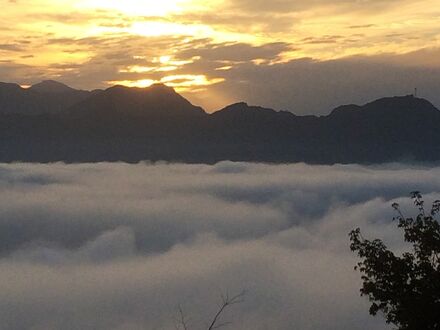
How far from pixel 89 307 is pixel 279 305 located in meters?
52.4

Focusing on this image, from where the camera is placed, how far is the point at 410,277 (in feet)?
80.4

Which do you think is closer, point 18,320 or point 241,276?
point 18,320

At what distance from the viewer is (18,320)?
499ft

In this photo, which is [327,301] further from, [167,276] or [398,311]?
[398,311]

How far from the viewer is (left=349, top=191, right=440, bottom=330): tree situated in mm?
23203

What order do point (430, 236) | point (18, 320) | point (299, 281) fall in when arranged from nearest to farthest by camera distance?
point (430, 236), point (18, 320), point (299, 281)

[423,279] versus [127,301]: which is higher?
[423,279]

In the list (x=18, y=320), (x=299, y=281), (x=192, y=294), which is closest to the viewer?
(x=18, y=320)

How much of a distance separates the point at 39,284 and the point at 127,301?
41138 millimetres

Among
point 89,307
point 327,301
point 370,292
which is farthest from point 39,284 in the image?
point 370,292

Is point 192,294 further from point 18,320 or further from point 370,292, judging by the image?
point 370,292

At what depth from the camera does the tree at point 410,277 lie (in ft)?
76.1

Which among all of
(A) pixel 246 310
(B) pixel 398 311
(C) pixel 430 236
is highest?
(C) pixel 430 236

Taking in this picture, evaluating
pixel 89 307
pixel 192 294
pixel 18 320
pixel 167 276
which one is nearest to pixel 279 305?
pixel 192 294
